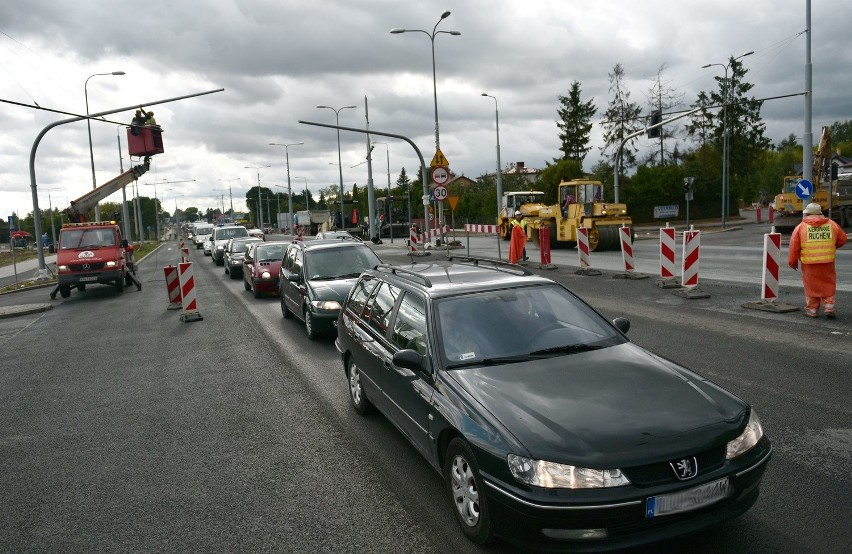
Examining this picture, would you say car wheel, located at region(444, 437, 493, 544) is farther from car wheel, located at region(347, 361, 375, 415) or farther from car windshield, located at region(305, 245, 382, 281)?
car windshield, located at region(305, 245, 382, 281)

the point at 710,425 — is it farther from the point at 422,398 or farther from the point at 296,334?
the point at 296,334

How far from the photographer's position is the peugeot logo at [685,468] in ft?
10.8

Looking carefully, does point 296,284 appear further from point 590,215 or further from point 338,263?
point 590,215

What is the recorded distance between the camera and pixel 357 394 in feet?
21.2

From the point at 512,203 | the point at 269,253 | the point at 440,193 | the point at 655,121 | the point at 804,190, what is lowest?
the point at 269,253

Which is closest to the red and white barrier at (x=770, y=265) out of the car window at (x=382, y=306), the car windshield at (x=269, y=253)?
the car window at (x=382, y=306)

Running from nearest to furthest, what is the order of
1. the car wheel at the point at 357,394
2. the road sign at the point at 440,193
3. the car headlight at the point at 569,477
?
the car headlight at the point at 569,477, the car wheel at the point at 357,394, the road sign at the point at 440,193

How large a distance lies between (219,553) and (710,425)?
287cm

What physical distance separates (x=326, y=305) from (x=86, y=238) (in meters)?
12.7

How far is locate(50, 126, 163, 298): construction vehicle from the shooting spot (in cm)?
1894

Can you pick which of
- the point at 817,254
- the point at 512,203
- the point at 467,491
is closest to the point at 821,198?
the point at 512,203

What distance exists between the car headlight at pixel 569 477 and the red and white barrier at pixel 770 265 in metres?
9.12

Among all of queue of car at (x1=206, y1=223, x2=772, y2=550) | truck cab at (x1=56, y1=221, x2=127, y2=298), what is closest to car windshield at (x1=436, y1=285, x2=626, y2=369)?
queue of car at (x1=206, y1=223, x2=772, y2=550)

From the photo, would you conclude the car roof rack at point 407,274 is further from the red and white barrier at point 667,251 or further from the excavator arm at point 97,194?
the excavator arm at point 97,194
